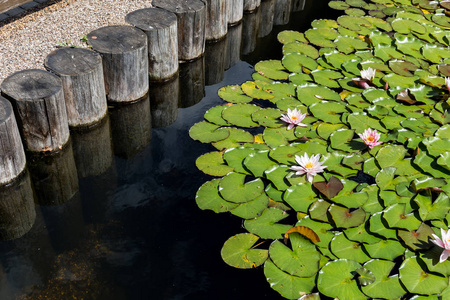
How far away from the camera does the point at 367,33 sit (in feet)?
16.9

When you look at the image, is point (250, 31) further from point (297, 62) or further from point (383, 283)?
point (383, 283)

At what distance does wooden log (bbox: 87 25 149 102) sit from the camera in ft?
12.0

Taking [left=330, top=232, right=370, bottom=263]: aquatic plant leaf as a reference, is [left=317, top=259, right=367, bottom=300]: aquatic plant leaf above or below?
below

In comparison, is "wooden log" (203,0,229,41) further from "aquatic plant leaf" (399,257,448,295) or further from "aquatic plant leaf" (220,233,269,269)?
"aquatic plant leaf" (399,257,448,295)

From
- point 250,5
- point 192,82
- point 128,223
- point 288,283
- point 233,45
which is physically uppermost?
point 250,5

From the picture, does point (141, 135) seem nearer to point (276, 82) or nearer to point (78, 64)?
point (78, 64)

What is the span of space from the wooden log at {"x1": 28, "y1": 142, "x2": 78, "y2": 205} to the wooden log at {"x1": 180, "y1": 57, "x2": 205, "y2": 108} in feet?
4.06

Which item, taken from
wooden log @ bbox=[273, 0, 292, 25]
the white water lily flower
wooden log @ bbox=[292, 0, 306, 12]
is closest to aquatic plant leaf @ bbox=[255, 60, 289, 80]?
the white water lily flower

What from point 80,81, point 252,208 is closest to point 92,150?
point 80,81

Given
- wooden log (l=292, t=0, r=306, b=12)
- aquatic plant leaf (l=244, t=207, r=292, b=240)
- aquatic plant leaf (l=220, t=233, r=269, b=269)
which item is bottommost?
aquatic plant leaf (l=220, t=233, r=269, b=269)

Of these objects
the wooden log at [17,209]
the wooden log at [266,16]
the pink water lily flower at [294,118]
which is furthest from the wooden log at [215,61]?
the wooden log at [17,209]

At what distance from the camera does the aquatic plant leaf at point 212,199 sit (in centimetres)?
307

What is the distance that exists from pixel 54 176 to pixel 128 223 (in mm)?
752

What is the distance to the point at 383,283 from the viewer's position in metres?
2.57
